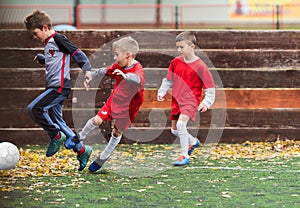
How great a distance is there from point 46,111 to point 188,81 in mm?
1592

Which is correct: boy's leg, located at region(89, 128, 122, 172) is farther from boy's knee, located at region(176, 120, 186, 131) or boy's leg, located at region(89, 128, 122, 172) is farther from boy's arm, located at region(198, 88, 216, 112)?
boy's arm, located at region(198, 88, 216, 112)

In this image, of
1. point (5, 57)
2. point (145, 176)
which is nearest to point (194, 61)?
point (145, 176)

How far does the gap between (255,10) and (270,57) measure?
20096 millimetres

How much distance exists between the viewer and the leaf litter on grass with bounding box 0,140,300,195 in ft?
22.2

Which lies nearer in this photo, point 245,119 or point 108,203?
point 108,203

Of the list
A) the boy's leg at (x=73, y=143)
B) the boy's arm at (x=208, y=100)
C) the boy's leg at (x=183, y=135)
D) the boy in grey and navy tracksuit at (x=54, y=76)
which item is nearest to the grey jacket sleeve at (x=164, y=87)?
the boy's leg at (x=183, y=135)

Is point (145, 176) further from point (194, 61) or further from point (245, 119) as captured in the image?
point (245, 119)

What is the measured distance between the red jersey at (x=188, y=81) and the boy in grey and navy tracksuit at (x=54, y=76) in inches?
45.1

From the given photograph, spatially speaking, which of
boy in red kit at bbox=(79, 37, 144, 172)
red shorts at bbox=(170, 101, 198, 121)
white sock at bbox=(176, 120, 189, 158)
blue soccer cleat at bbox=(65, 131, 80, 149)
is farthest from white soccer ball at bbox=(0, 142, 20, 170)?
red shorts at bbox=(170, 101, 198, 121)

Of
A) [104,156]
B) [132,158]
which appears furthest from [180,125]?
[104,156]

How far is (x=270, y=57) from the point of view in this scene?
9.50 m

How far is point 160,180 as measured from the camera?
651 cm

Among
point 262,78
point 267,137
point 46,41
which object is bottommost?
point 267,137

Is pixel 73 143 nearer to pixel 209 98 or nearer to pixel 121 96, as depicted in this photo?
pixel 121 96
